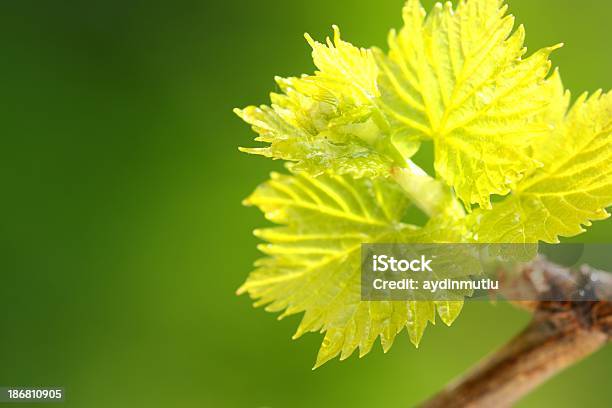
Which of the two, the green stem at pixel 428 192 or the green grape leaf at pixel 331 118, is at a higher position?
the green grape leaf at pixel 331 118

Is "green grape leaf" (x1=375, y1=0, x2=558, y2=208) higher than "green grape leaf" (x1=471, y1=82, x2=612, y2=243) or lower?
higher

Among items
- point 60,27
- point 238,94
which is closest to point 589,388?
point 238,94

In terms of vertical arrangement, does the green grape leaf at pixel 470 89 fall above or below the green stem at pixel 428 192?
above
